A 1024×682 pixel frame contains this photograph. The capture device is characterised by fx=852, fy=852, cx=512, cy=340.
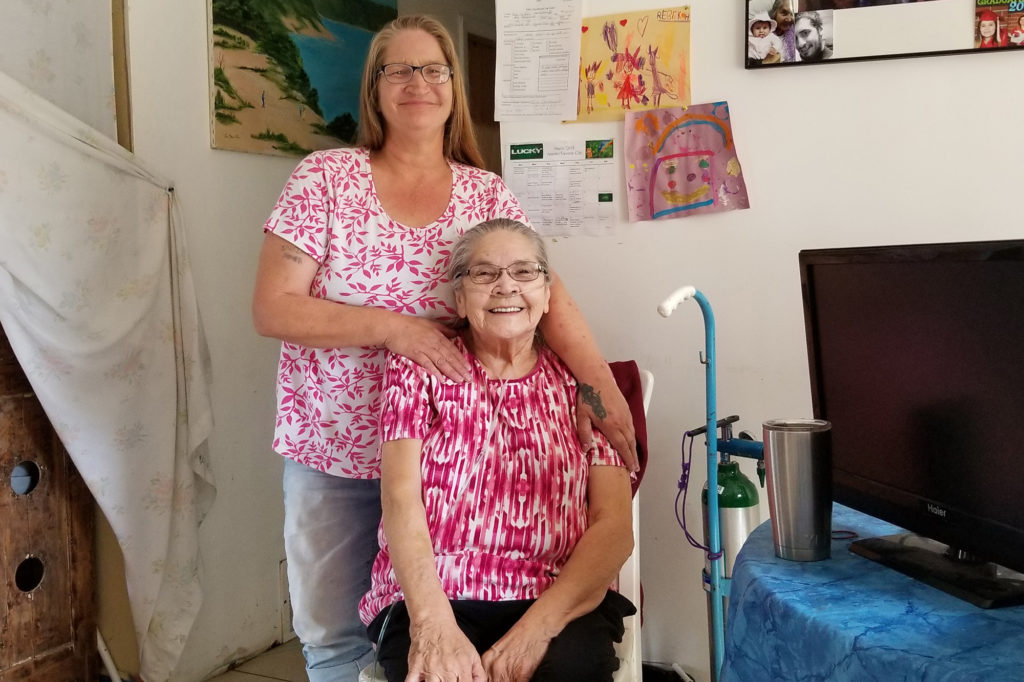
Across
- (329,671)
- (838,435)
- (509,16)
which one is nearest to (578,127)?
(509,16)

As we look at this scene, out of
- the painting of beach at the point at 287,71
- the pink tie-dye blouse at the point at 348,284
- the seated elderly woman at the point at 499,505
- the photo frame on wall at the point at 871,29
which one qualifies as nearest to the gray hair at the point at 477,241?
the seated elderly woman at the point at 499,505

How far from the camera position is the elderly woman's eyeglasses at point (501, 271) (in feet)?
5.20

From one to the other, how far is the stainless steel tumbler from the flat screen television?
8cm

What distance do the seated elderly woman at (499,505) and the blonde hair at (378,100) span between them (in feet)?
1.15

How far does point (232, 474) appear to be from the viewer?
8.40ft

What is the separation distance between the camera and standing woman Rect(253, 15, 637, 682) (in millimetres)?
1641

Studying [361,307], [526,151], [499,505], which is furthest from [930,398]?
[526,151]

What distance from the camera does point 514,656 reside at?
4.60 feet

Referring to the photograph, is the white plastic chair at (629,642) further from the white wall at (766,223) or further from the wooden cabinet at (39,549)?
the wooden cabinet at (39,549)

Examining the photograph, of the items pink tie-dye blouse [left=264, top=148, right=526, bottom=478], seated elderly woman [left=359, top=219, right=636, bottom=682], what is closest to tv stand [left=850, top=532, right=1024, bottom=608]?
seated elderly woman [left=359, top=219, right=636, bottom=682]

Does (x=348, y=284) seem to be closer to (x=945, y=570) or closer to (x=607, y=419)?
(x=607, y=419)

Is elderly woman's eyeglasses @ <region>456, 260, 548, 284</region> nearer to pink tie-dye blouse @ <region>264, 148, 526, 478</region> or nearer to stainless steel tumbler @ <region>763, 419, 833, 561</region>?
pink tie-dye blouse @ <region>264, 148, 526, 478</region>

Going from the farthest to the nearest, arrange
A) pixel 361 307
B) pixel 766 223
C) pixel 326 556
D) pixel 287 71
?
1. pixel 287 71
2. pixel 766 223
3. pixel 326 556
4. pixel 361 307

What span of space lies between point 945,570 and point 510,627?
0.70 m
